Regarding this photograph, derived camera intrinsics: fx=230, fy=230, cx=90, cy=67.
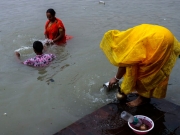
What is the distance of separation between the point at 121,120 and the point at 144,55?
0.94m

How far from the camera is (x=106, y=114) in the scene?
10.3 feet

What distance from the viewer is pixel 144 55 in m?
2.68

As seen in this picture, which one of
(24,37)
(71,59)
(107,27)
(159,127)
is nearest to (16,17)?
(24,37)

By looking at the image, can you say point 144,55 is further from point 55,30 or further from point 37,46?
point 55,30

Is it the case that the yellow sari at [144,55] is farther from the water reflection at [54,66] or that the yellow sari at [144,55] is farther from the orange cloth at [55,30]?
the orange cloth at [55,30]

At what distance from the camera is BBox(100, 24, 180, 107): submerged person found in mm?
2664

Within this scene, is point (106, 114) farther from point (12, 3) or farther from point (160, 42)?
point (12, 3)

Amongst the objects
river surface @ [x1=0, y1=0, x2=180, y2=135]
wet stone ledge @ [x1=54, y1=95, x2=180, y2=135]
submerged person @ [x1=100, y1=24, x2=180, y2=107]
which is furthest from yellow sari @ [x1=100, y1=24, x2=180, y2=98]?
river surface @ [x1=0, y1=0, x2=180, y2=135]

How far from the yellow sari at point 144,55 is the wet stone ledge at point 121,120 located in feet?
0.86

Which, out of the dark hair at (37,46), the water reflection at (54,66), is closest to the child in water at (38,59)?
the dark hair at (37,46)

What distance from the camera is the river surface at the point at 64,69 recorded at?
137 inches

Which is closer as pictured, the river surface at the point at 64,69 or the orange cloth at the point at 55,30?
the river surface at the point at 64,69

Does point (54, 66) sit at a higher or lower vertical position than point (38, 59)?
lower

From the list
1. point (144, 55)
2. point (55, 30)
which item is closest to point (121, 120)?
point (144, 55)
